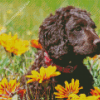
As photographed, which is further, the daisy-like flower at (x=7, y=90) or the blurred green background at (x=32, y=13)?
the blurred green background at (x=32, y=13)

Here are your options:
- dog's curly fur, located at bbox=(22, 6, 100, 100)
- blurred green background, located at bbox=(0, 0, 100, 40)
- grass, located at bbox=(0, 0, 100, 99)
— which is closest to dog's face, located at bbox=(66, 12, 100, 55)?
dog's curly fur, located at bbox=(22, 6, 100, 100)

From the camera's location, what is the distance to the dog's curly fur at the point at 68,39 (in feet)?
8.05

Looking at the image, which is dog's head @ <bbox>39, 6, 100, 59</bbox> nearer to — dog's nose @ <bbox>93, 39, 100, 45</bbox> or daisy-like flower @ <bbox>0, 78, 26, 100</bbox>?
dog's nose @ <bbox>93, 39, 100, 45</bbox>

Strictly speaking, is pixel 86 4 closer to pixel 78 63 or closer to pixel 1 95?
pixel 78 63

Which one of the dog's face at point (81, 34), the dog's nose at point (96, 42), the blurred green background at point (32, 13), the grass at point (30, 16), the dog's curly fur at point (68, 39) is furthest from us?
the blurred green background at point (32, 13)

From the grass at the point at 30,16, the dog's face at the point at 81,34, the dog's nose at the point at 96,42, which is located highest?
the grass at the point at 30,16

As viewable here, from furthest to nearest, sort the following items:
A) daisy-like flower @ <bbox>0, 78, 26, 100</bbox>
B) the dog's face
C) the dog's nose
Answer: the dog's face, the dog's nose, daisy-like flower @ <bbox>0, 78, 26, 100</bbox>

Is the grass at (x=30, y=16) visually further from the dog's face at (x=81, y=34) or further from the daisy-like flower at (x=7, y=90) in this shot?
the daisy-like flower at (x=7, y=90)

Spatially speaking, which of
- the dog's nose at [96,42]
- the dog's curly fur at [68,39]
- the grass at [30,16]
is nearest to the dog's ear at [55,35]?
the dog's curly fur at [68,39]

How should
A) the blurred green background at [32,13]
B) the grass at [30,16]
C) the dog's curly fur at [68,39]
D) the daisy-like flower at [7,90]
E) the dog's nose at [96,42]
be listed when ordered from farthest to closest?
the blurred green background at [32,13] → the grass at [30,16] → the dog's curly fur at [68,39] → the dog's nose at [96,42] → the daisy-like flower at [7,90]

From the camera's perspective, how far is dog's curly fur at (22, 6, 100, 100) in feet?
8.05

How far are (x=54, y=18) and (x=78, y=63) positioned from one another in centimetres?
67

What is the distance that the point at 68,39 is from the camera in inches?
98.7

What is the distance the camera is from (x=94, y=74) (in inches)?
115
